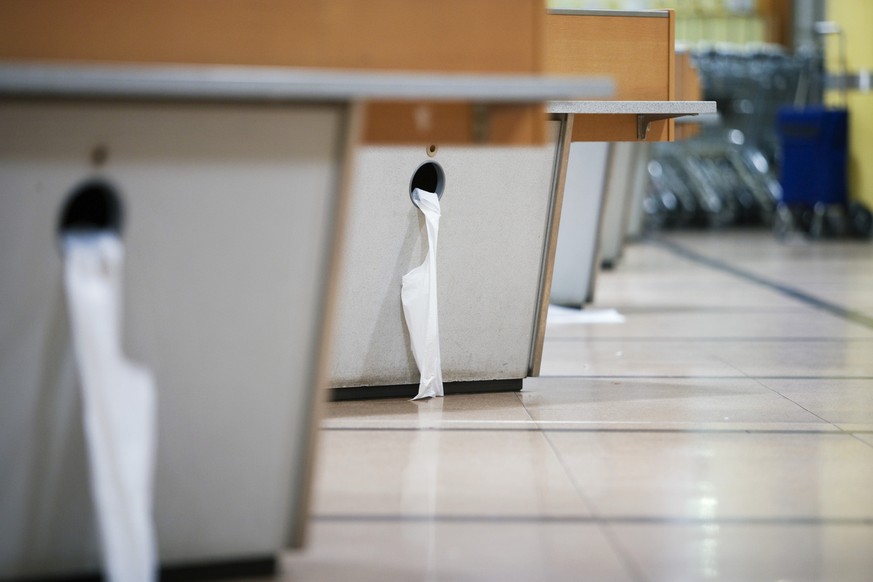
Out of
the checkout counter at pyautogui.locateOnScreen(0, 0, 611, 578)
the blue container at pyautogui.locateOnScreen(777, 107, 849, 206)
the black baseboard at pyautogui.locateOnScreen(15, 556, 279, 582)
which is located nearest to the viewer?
the checkout counter at pyautogui.locateOnScreen(0, 0, 611, 578)

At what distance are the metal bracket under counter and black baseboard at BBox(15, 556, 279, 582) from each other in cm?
138

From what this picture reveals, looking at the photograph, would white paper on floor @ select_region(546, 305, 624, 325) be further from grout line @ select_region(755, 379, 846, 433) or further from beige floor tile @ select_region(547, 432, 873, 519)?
beige floor tile @ select_region(547, 432, 873, 519)

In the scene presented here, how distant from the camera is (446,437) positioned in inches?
91.6

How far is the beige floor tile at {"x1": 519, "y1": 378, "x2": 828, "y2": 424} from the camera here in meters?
Result: 2.55

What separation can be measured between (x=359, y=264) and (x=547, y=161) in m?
0.48

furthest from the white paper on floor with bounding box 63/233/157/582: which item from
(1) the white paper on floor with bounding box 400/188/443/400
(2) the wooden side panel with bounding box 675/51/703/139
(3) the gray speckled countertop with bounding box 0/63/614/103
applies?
(2) the wooden side panel with bounding box 675/51/703/139

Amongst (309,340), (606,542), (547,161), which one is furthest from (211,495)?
(547,161)

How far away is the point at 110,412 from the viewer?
1.31m

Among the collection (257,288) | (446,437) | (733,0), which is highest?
(733,0)

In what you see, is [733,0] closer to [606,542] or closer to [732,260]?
[732,260]

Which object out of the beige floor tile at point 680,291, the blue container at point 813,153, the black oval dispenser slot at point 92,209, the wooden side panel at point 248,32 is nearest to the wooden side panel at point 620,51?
the wooden side panel at point 248,32

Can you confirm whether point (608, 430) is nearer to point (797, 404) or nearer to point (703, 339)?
point (797, 404)

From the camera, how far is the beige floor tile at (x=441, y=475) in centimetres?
185

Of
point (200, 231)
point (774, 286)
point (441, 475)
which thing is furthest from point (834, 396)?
point (774, 286)
